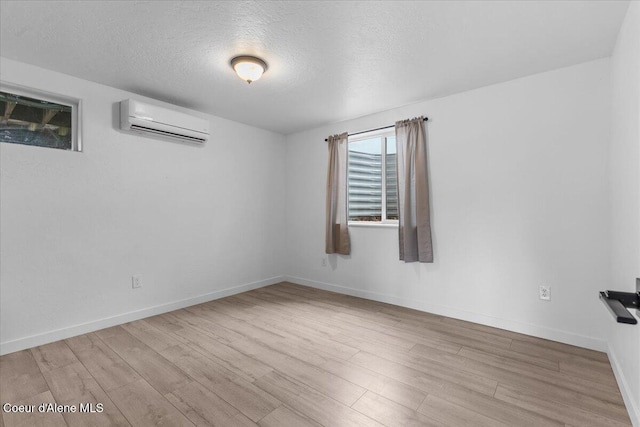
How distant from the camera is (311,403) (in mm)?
1743

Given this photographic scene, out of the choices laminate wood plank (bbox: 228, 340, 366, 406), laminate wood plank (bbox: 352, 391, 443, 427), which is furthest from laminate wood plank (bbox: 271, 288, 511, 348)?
laminate wood plank (bbox: 352, 391, 443, 427)

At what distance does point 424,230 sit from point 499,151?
1.07 m

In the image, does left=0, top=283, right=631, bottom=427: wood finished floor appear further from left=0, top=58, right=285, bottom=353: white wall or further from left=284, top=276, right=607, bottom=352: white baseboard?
left=0, top=58, right=285, bottom=353: white wall

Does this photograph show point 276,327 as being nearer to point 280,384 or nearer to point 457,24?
point 280,384

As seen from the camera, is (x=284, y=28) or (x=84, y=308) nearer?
(x=284, y=28)

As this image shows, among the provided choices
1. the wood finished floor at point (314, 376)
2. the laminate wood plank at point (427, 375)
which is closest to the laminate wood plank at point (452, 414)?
the wood finished floor at point (314, 376)

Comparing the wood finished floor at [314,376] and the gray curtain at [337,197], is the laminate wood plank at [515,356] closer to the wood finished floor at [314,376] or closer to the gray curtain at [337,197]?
the wood finished floor at [314,376]

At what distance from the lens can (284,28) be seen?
2012 millimetres

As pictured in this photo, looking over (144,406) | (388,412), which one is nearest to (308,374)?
(388,412)

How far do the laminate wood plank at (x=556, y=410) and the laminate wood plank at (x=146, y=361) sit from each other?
2080 mm

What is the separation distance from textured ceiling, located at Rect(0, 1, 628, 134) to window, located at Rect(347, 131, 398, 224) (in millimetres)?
861

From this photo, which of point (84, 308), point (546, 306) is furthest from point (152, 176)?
point (546, 306)

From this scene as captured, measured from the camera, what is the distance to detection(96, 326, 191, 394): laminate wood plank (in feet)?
6.44

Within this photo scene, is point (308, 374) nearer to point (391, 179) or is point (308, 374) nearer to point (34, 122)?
point (391, 179)
